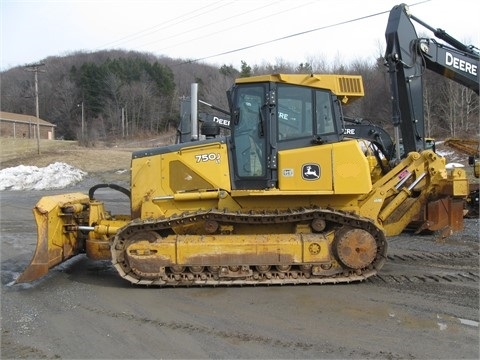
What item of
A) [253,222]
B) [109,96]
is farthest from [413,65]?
[109,96]

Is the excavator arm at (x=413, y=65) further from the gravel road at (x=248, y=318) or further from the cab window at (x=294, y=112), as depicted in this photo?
the gravel road at (x=248, y=318)

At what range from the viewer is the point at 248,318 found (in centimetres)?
559

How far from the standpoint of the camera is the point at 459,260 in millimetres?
8391

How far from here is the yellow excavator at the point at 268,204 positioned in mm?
6855

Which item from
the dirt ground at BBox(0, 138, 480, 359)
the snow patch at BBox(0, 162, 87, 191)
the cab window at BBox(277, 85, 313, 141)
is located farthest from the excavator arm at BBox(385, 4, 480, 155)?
the snow patch at BBox(0, 162, 87, 191)

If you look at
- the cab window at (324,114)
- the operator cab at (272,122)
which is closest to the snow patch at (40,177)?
the operator cab at (272,122)

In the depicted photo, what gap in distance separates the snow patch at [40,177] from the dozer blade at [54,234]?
21825mm

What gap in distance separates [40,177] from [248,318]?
27.2 meters

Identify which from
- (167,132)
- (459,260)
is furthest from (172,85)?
(459,260)

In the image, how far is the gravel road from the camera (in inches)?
186

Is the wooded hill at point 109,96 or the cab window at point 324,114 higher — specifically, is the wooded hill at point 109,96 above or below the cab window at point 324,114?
above

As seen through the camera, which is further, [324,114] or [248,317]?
[324,114]

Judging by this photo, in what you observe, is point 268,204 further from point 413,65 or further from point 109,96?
point 109,96

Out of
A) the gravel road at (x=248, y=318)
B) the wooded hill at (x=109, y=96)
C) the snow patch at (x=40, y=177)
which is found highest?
the wooded hill at (x=109, y=96)
